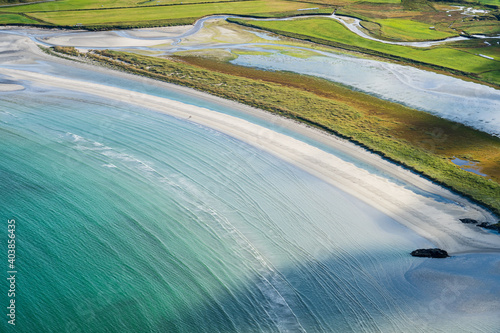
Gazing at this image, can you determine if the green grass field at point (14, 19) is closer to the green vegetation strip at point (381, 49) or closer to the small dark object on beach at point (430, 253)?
the green vegetation strip at point (381, 49)

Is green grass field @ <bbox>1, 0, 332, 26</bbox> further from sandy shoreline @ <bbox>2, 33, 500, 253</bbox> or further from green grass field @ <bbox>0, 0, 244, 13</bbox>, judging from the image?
sandy shoreline @ <bbox>2, 33, 500, 253</bbox>

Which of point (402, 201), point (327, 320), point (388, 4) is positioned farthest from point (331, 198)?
point (388, 4)

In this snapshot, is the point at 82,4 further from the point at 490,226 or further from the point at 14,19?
the point at 490,226

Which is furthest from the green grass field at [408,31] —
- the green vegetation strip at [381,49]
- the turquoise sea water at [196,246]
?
the turquoise sea water at [196,246]

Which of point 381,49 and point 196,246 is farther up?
point 381,49

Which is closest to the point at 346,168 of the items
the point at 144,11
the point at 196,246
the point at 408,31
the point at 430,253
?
the point at 430,253
